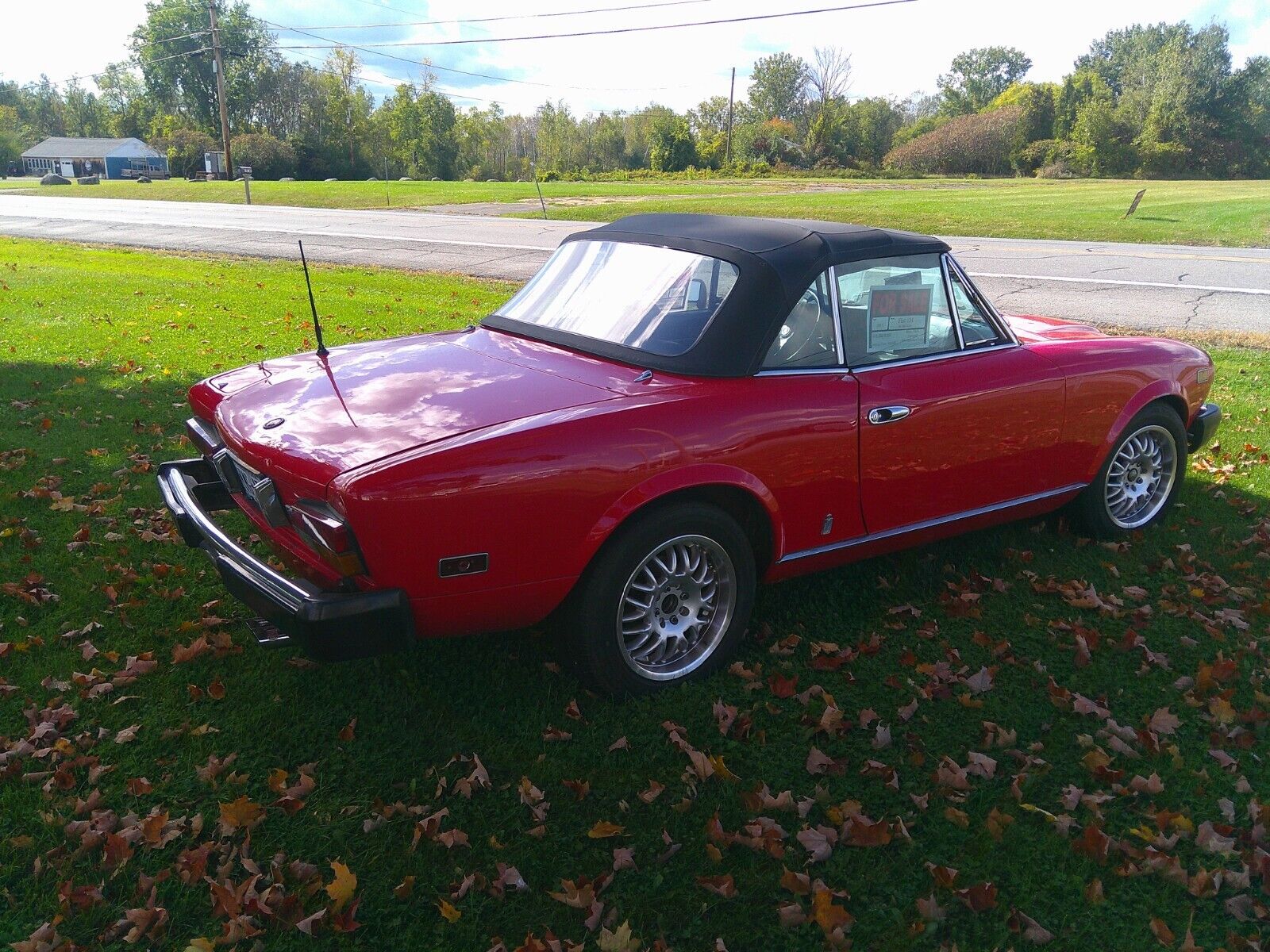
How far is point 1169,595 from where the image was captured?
4.52m

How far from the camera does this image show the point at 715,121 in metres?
83.9

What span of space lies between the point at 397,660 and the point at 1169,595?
3456mm

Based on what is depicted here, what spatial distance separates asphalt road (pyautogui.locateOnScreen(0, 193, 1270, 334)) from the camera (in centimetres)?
1236

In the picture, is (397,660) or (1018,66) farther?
(1018,66)

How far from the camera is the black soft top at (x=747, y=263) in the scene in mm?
3629

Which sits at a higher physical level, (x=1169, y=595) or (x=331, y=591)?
(x=331, y=591)

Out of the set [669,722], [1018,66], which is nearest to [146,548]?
[669,722]

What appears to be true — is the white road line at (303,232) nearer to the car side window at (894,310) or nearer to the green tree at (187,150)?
the car side window at (894,310)

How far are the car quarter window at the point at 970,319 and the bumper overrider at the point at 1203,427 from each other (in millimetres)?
1610

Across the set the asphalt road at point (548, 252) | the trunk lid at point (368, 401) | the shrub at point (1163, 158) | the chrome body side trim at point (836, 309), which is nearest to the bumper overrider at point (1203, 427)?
the chrome body side trim at point (836, 309)

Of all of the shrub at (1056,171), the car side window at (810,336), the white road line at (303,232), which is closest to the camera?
the car side window at (810,336)

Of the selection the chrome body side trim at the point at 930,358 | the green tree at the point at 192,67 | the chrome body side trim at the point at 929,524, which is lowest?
the chrome body side trim at the point at 929,524

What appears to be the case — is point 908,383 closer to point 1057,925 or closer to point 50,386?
point 1057,925

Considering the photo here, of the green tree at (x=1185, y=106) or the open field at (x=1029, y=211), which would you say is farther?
the green tree at (x=1185, y=106)
